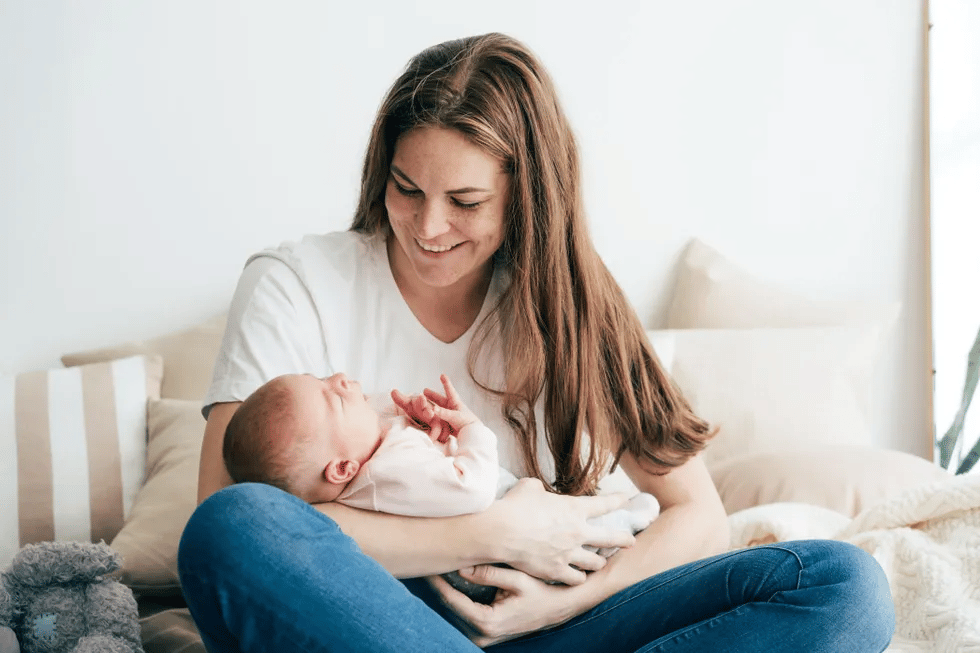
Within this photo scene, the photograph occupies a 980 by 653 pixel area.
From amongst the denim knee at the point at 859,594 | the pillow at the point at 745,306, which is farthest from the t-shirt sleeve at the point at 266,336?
the pillow at the point at 745,306

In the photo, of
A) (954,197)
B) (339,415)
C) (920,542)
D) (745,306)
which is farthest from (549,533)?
(954,197)

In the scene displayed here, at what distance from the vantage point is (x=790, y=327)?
2.50m

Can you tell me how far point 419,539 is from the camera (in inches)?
47.8

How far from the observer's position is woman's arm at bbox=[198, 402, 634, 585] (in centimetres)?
121

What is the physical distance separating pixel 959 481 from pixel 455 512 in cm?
98

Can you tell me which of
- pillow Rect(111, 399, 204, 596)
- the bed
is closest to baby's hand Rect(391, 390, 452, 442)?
the bed

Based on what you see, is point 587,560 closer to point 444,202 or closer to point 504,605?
point 504,605

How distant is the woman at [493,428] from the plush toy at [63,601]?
0.29 metres

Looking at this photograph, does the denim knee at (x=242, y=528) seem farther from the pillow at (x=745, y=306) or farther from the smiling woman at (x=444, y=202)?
the pillow at (x=745, y=306)

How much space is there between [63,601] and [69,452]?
0.53m

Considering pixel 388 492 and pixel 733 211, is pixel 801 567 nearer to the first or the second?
pixel 388 492

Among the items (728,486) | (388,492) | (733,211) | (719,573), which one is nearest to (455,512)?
(388,492)

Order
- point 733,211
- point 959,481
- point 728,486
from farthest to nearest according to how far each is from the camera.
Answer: point 733,211, point 728,486, point 959,481

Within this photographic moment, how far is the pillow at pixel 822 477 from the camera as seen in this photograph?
1.95m
